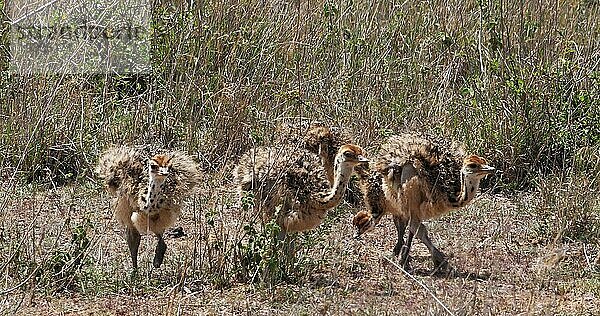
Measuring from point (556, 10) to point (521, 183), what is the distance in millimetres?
2126

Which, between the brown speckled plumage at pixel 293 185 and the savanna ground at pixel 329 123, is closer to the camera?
the savanna ground at pixel 329 123

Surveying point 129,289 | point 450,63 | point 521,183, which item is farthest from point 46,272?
point 450,63

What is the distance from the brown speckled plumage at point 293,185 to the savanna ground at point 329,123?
16 centimetres

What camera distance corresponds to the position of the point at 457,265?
651 cm

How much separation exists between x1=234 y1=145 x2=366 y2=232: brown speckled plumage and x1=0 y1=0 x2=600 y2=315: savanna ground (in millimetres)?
158

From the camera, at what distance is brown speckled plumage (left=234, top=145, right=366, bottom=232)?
6.18 metres

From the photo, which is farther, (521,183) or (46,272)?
(521,183)

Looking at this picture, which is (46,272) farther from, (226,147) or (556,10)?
(556,10)

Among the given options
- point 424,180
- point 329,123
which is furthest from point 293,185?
point 329,123

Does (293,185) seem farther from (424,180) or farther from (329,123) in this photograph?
(329,123)

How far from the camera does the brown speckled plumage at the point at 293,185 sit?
6176mm

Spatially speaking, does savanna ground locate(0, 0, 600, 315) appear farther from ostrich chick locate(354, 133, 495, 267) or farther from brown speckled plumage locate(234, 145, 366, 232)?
ostrich chick locate(354, 133, 495, 267)

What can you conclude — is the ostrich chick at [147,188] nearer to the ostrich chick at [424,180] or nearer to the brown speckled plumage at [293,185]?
the brown speckled plumage at [293,185]

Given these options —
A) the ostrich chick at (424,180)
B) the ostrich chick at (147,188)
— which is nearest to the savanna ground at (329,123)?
the ostrich chick at (147,188)
